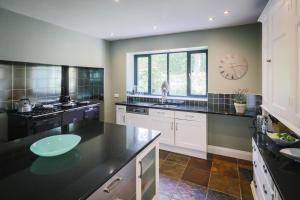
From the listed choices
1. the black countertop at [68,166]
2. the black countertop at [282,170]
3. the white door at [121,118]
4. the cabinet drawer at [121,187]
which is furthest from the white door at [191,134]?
the cabinet drawer at [121,187]

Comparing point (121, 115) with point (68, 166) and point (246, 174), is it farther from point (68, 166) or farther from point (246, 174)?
point (68, 166)

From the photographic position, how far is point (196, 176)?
281cm

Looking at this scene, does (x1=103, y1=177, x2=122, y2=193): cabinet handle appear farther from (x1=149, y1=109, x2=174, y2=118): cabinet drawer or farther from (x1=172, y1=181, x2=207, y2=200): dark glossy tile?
(x1=149, y1=109, x2=174, y2=118): cabinet drawer

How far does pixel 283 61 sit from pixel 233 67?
71.9 inches

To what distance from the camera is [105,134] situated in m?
1.83

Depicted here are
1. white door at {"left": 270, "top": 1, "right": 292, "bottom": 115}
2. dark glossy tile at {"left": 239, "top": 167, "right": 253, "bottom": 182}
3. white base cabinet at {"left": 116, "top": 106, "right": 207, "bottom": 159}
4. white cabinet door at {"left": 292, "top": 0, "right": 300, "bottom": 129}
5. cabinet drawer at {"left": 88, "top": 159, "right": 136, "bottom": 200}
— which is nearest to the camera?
cabinet drawer at {"left": 88, "top": 159, "right": 136, "bottom": 200}

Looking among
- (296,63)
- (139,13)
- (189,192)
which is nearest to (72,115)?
(139,13)

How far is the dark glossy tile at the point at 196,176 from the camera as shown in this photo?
2.68 m

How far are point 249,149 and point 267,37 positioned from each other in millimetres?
2112

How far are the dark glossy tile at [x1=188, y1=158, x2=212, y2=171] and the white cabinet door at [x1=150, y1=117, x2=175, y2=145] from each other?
54 cm

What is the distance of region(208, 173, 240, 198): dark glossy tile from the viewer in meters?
2.43

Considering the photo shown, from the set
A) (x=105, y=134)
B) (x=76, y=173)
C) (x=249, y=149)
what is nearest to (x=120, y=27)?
(x=105, y=134)

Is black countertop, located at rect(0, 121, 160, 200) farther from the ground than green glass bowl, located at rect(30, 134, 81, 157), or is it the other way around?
green glass bowl, located at rect(30, 134, 81, 157)

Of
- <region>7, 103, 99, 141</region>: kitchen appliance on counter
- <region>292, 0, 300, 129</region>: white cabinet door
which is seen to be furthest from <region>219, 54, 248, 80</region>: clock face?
<region>7, 103, 99, 141</region>: kitchen appliance on counter
